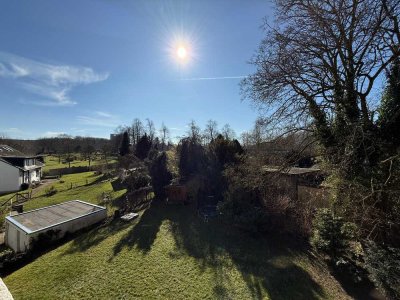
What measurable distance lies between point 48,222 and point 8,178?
2510 cm

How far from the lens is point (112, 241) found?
440 inches

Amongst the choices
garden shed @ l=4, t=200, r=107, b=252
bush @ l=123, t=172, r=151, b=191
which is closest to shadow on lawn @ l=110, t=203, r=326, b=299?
garden shed @ l=4, t=200, r=107, b=252

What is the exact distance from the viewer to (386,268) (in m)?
6.12

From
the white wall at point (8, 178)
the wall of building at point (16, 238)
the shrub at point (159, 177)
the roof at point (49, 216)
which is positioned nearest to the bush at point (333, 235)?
the shrub at point (159, 177)

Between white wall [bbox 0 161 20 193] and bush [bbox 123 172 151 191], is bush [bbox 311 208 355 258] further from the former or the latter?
white wall [bbox 0 161 20 193]

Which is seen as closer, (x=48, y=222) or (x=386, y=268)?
(x=386, y=268)

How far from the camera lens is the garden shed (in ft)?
36.4

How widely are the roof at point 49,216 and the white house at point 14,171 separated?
71.4 feet

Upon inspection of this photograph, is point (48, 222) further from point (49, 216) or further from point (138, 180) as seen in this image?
point (138, 180)

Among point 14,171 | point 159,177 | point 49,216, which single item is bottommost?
point 49,216

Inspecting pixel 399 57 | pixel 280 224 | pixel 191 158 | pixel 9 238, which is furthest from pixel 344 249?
pixel 9 238

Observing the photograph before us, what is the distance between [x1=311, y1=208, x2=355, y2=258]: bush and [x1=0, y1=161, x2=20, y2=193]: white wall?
1467 inches

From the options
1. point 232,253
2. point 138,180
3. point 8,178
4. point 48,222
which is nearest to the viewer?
point 232,253

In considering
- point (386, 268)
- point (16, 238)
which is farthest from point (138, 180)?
point (386, 268)
